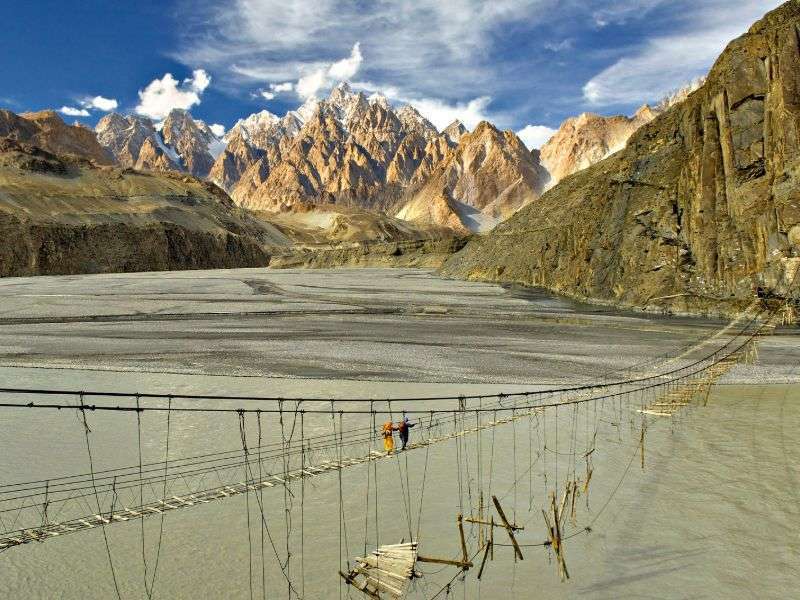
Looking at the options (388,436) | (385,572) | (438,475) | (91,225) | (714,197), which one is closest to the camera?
(385,572)

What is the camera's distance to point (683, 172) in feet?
203

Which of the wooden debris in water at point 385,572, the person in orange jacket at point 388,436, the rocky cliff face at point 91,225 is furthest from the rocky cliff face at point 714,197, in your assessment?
the rocky cliff face at point 91,225

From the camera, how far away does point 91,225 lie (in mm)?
151375

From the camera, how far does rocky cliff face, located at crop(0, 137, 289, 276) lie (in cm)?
13675

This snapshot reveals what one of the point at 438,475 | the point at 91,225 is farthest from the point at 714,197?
the point at 91,225

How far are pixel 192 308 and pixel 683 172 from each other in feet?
168

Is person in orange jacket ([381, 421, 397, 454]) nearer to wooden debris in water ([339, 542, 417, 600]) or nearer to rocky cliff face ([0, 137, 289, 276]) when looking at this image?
wooden debris in water ([339, 542, 417, 600])

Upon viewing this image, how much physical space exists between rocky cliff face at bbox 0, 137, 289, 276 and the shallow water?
115430 millimetres

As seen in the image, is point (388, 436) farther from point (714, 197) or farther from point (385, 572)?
point (714, 197)

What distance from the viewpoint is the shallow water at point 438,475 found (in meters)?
11.6

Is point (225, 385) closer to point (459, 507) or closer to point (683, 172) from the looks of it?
point (459, 507)

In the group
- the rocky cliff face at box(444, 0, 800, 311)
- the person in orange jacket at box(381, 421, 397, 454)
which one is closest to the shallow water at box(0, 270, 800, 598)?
the person in orange jacket at box(381, 421, 397, 454)

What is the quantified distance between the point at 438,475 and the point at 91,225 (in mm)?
157856

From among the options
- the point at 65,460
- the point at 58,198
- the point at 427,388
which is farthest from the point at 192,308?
the point at 58,198
